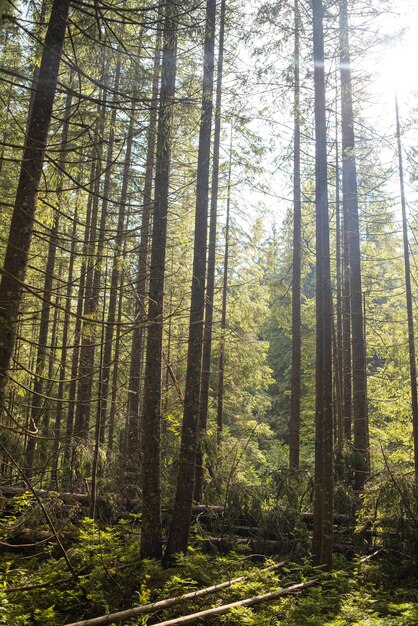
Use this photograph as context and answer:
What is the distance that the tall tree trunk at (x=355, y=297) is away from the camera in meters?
10.6

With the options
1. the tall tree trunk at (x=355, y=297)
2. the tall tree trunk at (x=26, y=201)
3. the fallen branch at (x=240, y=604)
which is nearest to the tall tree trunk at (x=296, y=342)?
the tall tree trunk at (x=355, y=297)

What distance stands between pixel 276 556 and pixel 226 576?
1468 mm

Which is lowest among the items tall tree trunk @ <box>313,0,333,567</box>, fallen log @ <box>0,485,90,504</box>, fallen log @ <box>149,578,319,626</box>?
fallen log @ <box>149,578,319,626</box>

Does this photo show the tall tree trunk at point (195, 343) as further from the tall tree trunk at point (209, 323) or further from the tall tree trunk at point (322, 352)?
the tall tree trunk at point (322, 352)

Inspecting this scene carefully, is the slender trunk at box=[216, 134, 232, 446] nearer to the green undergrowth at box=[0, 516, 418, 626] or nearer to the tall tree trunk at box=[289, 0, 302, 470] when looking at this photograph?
the tall tree trunk at box=[289, 0, 302, 470]

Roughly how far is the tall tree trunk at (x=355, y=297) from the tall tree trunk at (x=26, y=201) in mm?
7501

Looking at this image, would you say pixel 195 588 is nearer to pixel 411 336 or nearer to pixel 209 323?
pixel 209 323

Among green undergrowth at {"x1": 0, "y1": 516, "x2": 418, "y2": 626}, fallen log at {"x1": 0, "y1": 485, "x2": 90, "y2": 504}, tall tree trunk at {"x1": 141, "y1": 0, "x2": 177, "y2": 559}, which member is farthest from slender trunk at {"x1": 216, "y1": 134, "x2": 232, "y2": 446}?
green undergrowth at {"x1": 0, "y1": 516, "x2": 418, "y2": 626}

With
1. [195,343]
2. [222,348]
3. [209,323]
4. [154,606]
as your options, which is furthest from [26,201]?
[222,348]

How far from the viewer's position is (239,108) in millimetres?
9125

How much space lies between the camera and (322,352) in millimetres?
7930

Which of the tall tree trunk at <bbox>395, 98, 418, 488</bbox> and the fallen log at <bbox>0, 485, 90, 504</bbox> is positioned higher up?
the tall tree trunk at <bbox>395, 98, 418, 488</bbox>

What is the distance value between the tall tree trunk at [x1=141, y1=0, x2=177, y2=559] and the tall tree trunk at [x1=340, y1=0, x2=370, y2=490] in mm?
4205

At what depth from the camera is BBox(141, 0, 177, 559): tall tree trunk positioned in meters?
7.93
